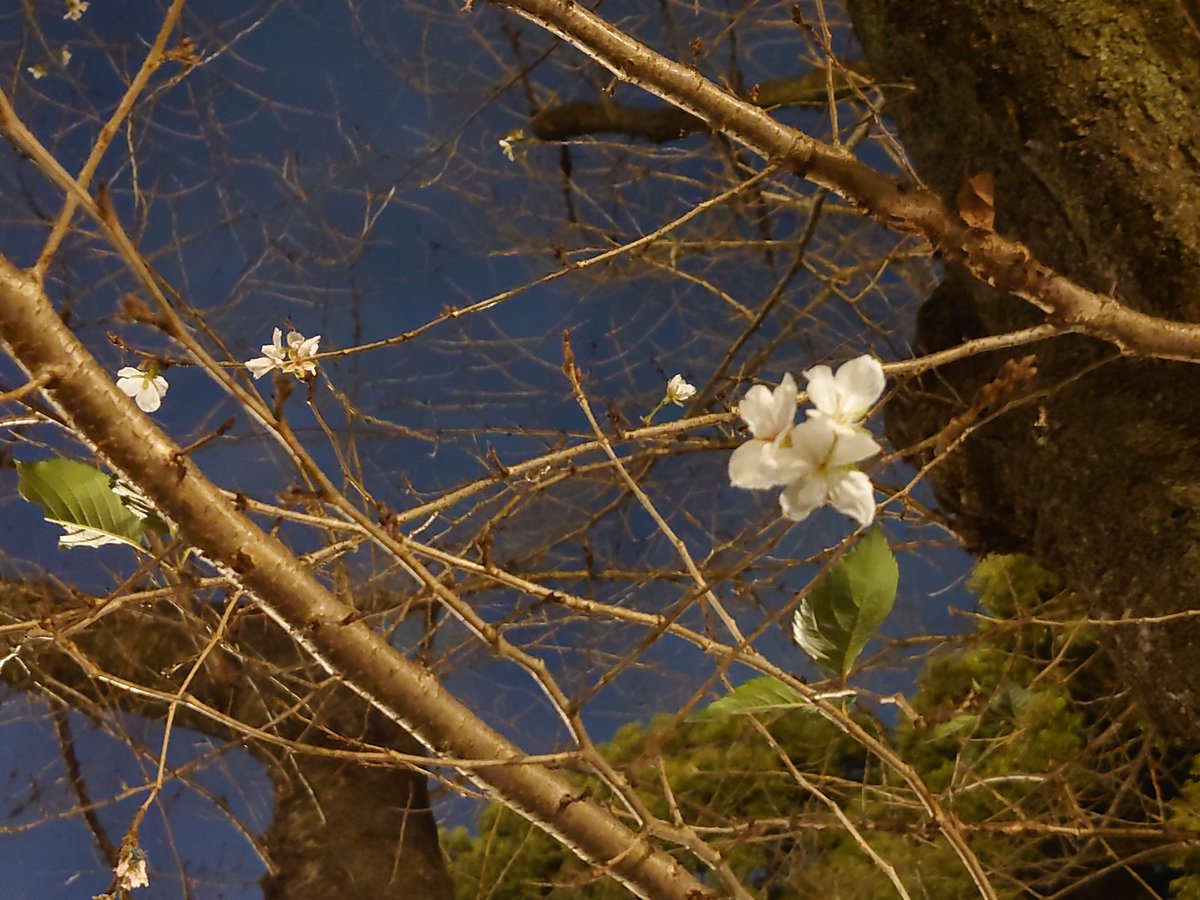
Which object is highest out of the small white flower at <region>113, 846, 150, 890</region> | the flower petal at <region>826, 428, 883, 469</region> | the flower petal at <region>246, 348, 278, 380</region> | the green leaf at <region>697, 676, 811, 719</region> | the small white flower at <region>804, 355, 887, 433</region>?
the small white flower at <region>804, 355, 887, 433</region>

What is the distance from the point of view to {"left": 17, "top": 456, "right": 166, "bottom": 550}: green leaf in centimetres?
66

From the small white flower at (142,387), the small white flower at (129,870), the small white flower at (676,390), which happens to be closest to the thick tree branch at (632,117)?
the small white flower at (676,390)

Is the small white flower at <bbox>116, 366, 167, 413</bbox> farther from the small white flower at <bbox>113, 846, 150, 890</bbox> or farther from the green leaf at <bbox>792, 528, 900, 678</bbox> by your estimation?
the green leaf at <bbox>792, 528, 900, 678</bbox>

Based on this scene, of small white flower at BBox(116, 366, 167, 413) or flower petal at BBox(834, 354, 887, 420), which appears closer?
flower petal at BBox(834, 354, 887, 420)

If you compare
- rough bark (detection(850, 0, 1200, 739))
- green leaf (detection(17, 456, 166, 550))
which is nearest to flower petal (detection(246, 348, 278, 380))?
green leaf (detection(17, 456, 166, 550))

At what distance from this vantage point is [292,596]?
2.14 feet

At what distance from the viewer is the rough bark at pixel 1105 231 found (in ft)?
2.95

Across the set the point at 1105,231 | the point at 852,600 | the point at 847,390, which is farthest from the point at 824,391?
the point at 1105,231

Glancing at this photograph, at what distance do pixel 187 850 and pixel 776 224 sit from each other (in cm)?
221

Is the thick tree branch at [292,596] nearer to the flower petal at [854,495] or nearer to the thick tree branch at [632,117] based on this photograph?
the flower petal at [854,495]

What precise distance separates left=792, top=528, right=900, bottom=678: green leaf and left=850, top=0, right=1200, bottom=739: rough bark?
396 millimetres

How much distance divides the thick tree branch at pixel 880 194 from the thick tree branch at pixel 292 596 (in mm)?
442

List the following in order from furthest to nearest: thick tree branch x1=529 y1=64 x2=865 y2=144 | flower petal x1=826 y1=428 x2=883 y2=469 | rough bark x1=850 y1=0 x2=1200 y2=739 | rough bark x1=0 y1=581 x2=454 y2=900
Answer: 1. thick tree branch x1=529 y1=64 x2=865 y2=144
2. rough bark x1=0 y1=581 x2=454 y2=900
3. rough bark x1=850 y1=0 x2=1200 y2=739
4. flower petal x1=826 y1=428 x2=883 y2=469

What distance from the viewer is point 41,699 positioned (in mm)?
1951
